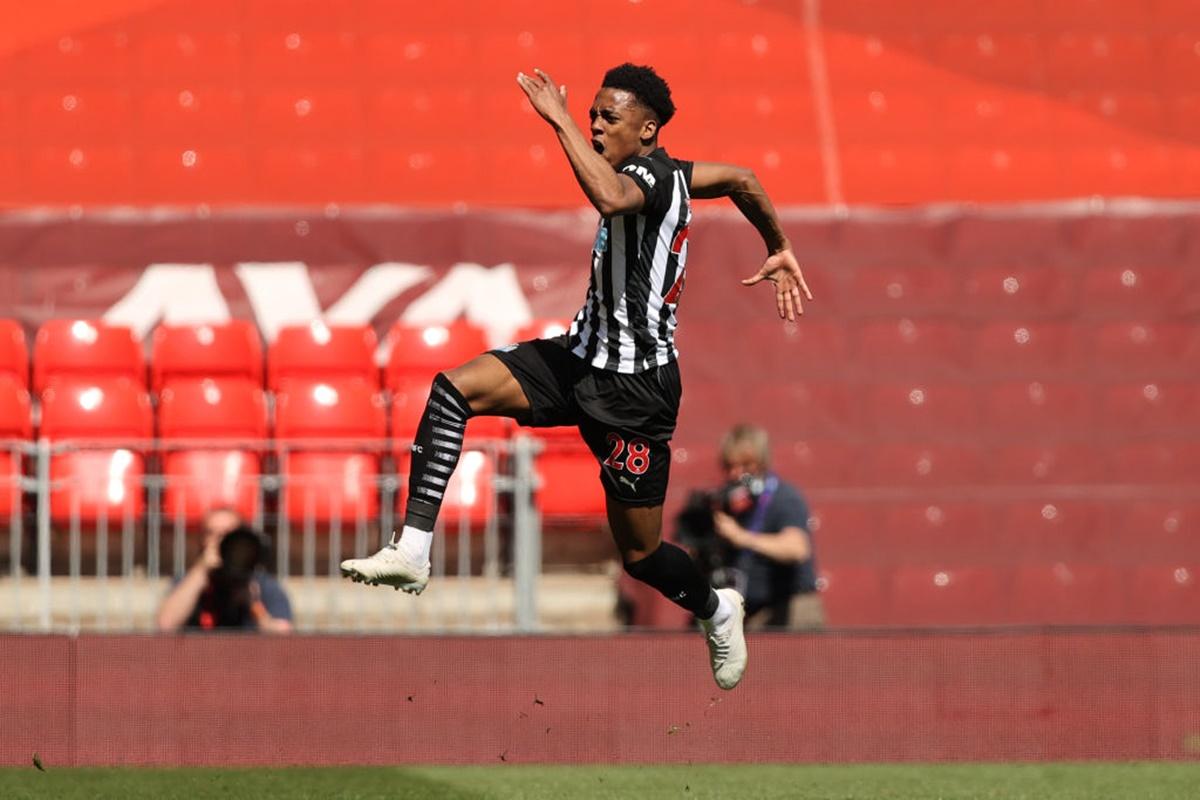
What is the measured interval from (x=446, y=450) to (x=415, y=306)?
5443 mm

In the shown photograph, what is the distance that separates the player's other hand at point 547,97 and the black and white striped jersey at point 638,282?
0.46m

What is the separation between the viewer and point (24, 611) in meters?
8.95

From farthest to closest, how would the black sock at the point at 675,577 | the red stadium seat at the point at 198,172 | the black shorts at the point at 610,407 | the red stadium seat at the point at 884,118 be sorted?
the red stadium seat at the point at 884,118, the red stadium seat at the point at 198,172, the black sock at the point at 675,577, the black shorts at the point at 610,407

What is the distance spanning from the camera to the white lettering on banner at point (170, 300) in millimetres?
10719

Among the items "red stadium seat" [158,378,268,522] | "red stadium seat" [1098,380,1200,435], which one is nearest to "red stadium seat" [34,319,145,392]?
"red stadium seat" [158,378,268,522]

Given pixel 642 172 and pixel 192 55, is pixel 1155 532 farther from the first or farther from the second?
pixel 192 55

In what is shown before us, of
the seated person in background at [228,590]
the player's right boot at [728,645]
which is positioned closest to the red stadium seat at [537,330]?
the seated person in background at [228,590]

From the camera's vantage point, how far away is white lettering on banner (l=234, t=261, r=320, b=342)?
10.8 m

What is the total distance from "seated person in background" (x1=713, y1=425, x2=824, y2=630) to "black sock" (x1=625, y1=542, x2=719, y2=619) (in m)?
2.09

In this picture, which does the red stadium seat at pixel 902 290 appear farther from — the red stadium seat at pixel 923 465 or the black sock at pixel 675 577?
the black sock at pixel 675 577

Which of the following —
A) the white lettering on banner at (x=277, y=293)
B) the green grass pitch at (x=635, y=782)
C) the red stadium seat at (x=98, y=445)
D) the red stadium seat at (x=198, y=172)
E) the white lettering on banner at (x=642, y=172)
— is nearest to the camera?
the white lettering on banner at (x=642, y=172)

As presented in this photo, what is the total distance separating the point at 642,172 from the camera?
527 cm

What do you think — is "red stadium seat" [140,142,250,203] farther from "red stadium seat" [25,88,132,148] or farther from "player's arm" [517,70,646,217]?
"player's arm" [517,70,646,217]

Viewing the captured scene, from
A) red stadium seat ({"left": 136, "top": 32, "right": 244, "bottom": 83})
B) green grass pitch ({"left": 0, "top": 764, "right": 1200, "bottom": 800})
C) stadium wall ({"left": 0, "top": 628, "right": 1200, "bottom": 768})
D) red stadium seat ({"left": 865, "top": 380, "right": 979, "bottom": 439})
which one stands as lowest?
green grass pitch ({"left": 0, "top": 764, "right": 1200, "bottom": 800})
